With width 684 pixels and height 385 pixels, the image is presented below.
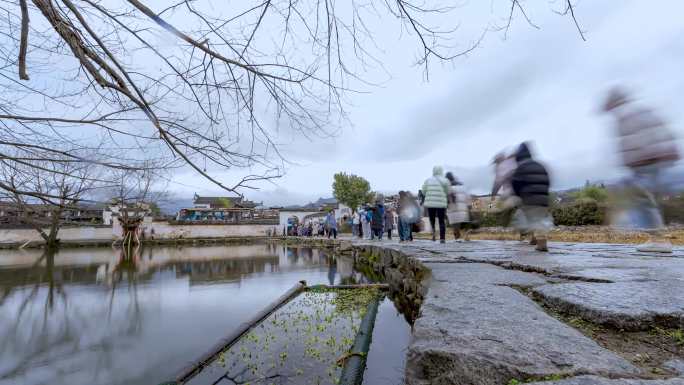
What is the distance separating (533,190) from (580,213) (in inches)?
413

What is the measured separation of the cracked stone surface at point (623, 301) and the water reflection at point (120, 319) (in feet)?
8.73

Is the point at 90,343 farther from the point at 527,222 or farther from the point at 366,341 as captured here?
the point at 527,222

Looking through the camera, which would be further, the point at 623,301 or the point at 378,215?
the point at 378,215

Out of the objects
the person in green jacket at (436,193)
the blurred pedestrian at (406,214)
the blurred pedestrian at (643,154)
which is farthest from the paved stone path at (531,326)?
the blurred pedestrian at (406,214)

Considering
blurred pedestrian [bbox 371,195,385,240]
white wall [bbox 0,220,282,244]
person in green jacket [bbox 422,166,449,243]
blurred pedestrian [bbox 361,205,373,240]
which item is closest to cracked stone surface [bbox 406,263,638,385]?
person in green jacket [bbox 422,166,449,243]

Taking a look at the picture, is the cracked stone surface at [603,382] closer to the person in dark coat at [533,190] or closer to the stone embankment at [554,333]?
the stone embankment at [554,333]

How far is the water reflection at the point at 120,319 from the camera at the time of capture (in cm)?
280

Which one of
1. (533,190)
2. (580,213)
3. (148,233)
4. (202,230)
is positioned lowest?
(148,233)

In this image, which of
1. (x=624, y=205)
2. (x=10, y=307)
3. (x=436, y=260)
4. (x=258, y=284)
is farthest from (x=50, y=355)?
(x=624, y=205)

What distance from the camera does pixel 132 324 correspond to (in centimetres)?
396

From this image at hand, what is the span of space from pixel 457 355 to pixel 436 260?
2.64m

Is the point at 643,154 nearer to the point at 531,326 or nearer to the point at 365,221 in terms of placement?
the point at 531,326

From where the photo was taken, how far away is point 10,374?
106 inches

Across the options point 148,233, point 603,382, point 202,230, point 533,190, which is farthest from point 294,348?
point 148,233
